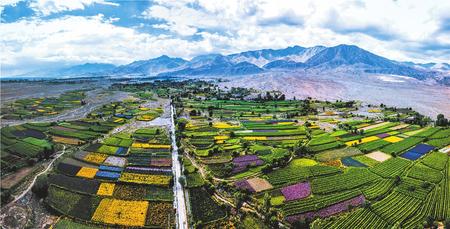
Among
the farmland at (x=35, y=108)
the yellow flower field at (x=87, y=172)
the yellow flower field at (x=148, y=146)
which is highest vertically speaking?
the farmland at (x=35, y=108)

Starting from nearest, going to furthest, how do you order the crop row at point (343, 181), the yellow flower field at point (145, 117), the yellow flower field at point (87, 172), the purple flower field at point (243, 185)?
the crop row at point (343, 181), the purple flower field at point (243, 185), the yellow flower field at point (87, 172), the yellow flower field at point (145, 117)

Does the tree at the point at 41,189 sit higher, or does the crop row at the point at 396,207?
the tree at the point at 41,189

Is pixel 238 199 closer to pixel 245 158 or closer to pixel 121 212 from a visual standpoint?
pixel 121 212

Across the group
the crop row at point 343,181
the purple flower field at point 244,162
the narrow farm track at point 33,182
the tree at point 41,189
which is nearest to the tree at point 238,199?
the purple flower field at point 244,162

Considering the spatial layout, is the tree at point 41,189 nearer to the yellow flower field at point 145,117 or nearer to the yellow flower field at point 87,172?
the yellow flower field at point 87,172

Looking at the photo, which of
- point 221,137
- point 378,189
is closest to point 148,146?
point 221,137

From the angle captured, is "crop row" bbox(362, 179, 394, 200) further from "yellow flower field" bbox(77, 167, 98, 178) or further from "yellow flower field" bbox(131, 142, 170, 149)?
"yellow flower field" bbox(77, 167, 98, 178)
